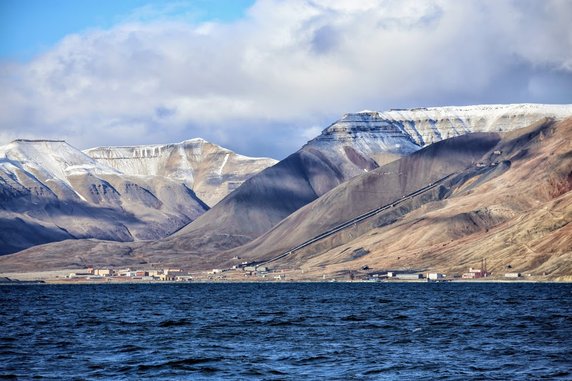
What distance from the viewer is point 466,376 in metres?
83.8

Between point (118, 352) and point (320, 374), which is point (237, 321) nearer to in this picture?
point (118, 352)

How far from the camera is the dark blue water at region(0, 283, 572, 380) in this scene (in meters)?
88.0

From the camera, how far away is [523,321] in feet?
456

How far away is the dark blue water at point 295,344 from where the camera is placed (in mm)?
88000

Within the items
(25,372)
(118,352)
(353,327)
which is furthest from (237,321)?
(25,372)

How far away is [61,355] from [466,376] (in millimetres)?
38583

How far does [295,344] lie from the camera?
111062mm

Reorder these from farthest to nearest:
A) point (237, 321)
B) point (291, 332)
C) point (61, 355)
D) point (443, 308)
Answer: point (443, 308) → point (237, 321) → point (291, 332) → point (61, 355)

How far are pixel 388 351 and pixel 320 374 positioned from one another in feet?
60.2

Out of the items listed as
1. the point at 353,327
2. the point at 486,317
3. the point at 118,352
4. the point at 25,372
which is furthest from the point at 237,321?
the point at 25,372

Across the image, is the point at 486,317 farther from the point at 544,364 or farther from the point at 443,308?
the point at 544,364

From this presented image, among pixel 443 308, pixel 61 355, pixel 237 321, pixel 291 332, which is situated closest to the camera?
pixel 61 355

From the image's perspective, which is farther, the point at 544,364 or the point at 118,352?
the point at 118,352

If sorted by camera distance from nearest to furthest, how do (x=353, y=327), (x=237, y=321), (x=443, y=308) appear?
(x=353, y=327)
(x=237, y=321)
(x=443, y=308)
